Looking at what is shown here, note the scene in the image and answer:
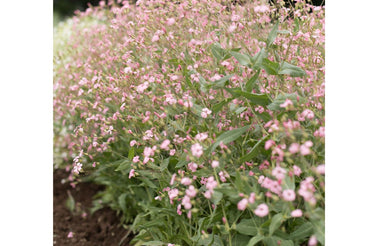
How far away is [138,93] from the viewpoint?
192 centimetres

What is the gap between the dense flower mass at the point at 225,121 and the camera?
1.25m

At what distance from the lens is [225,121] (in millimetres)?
1659

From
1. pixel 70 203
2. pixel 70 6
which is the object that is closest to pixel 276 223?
pixel 70 203

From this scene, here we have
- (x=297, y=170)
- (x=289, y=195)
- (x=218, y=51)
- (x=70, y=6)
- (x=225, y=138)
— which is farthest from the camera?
(x=70, y=6)

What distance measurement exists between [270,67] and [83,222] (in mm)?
2096

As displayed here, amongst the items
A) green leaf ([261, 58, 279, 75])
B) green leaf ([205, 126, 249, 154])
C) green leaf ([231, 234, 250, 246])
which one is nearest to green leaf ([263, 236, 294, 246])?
green leaf ([231, 234, 250, 246])

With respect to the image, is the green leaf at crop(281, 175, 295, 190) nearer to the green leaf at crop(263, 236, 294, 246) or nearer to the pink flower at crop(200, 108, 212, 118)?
the green leaf at crop(263, 236, 294, 246)

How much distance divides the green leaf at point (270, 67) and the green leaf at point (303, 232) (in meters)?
0.57

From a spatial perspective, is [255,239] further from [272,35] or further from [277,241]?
[272,35]

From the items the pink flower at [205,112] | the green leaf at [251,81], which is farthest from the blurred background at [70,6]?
the green leaf at [251,81]

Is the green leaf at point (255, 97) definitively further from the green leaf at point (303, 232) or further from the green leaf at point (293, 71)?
the green leaf at point (303, 232)

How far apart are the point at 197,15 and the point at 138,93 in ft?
1.71

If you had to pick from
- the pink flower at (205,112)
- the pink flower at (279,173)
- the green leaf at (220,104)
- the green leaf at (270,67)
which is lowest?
the pink flower at (279,173)

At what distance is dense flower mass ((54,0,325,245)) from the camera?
4.11ft
